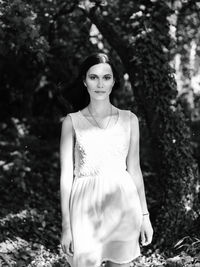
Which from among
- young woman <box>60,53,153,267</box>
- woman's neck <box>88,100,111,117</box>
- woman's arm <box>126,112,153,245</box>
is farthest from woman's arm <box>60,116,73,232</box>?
woman's arm <box>126,112,153,245</box>

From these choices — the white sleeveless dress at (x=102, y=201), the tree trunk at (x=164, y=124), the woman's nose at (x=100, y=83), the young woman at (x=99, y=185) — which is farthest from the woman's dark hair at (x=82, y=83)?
the tree trunk at (x=164, y=124)

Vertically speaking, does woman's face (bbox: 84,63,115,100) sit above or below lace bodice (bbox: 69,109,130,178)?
above

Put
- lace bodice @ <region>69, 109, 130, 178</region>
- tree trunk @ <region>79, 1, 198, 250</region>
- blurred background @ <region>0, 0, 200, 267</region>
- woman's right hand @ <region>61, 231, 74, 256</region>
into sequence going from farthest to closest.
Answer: tree trunk @ <region>79, 1, 198, 250</region> → blurred background @ <region>0, 0, 200, 267</region> → lace bodice @ <region>69, 109, 130, 178</region> → woman's right hand @ <region>61, 231, 74, 256</region>

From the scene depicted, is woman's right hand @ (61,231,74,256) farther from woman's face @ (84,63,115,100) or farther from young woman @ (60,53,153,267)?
woman's face @ (84,63,115,100)

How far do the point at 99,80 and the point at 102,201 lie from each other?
33.4 inches

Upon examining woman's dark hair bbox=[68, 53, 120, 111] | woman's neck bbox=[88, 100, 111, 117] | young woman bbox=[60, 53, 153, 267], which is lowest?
young woman bbox=[60, 53, 153, 267]

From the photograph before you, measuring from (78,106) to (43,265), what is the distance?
8.00 feet

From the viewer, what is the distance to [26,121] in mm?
10398

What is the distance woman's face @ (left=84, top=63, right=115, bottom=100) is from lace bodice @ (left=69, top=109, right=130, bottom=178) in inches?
8.0

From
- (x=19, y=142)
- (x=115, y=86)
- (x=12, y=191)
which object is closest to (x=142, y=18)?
(x=115, y=86)

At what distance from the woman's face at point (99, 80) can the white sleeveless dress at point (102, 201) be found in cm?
21

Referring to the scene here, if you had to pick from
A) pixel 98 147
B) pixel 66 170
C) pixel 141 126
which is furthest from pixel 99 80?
pixel 141 126

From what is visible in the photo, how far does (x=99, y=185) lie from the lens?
3.37 meters

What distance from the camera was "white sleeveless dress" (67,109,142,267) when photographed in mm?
3328
